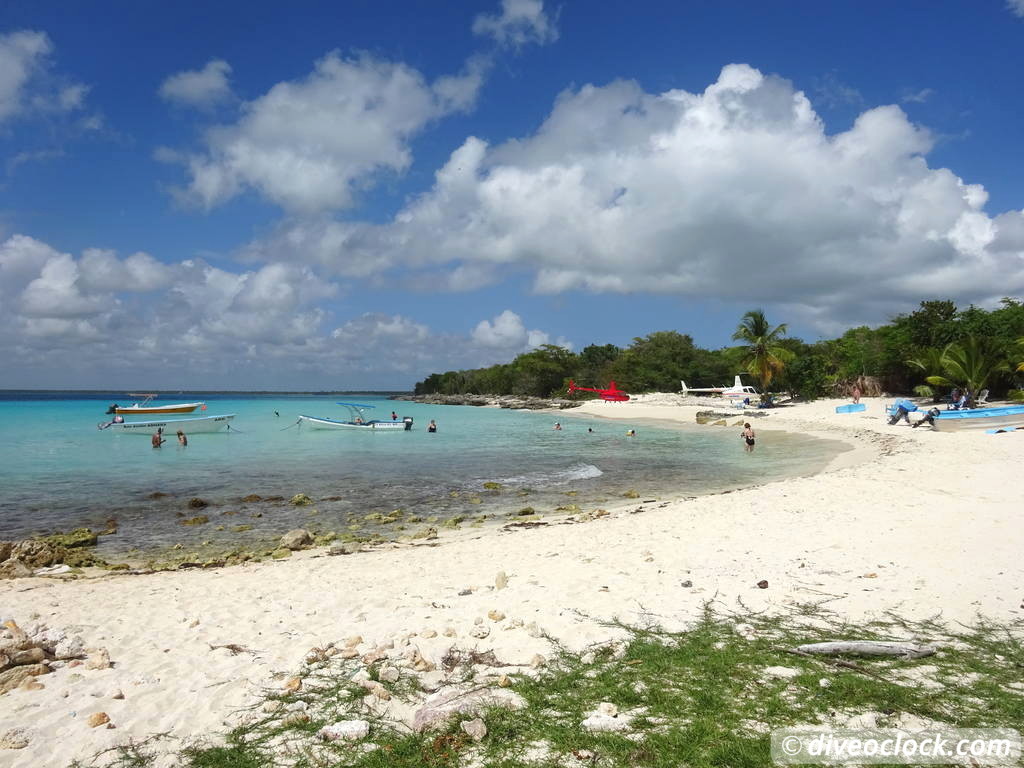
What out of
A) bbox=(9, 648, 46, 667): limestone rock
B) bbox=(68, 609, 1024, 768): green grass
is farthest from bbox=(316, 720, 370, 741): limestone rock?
bbox=(9, 648, 46, 667): limestone rock

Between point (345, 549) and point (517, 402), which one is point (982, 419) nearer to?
point (345, 549)

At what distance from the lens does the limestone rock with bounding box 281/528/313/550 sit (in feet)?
40.9

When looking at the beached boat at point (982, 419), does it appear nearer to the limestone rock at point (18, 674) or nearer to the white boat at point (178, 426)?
the limestone rock at point (18, 674)

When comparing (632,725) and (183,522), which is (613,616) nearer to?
(632,725)

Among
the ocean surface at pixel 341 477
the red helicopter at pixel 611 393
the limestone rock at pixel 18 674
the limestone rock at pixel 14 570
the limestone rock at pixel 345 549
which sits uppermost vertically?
the red helicopter at pixel 611 393

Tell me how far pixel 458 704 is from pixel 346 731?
917 mm

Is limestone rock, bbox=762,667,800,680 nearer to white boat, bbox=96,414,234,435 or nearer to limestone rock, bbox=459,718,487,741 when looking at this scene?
limestone rock, bbox=459,718,487,741

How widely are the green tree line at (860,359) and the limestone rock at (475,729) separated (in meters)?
41.7

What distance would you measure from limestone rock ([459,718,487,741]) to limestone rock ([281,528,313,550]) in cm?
927

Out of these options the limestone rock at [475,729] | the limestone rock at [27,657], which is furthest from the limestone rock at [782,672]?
the limestone rock at [27,657]

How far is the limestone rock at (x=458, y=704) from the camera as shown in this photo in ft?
14.8

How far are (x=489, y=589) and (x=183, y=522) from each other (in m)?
11.8

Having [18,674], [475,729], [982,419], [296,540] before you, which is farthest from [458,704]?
[982,419]

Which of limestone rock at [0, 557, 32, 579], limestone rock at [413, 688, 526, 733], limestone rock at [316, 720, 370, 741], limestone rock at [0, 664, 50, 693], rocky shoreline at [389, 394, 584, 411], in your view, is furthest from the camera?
rocky shoreline at [389, 394, 584, 411]
